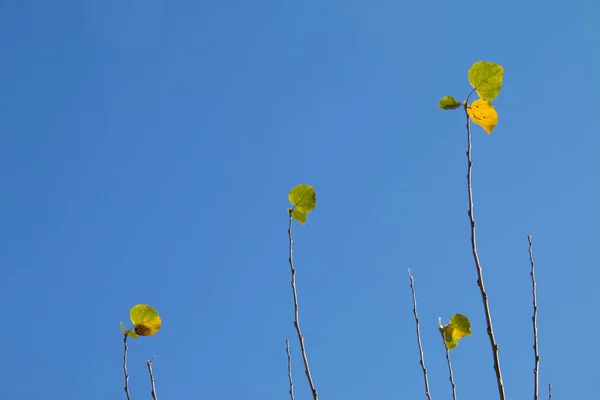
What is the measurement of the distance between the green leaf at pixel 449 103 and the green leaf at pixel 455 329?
1.05m

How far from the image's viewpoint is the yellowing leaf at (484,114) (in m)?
2.86

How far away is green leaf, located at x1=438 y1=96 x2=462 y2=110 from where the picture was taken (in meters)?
2.89

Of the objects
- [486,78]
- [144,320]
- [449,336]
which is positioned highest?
[486,78]

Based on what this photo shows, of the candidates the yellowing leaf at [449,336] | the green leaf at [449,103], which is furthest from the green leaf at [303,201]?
the yellowing leaf at [449,336]

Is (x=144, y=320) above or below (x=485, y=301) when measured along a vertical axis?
above

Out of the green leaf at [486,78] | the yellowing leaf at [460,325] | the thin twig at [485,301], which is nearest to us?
the thin twig at [485,301]

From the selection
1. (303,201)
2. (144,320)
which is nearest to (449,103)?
(303,201)

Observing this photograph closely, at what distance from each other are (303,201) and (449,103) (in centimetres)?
88

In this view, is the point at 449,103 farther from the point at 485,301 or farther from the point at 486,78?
the point at 485,301

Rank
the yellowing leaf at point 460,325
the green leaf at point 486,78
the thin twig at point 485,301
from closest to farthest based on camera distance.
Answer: the thin twig at point 485,301 → the green leaf at point 486,78 → the yellowing leaf at point 460,325

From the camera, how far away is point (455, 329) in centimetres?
323

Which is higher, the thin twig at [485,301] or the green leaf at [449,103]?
the green leaf at [449,103]

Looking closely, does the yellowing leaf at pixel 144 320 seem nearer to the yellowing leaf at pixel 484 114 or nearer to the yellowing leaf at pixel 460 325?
the yellowing leaf at pixel 460 325

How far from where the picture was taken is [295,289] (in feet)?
8.66
